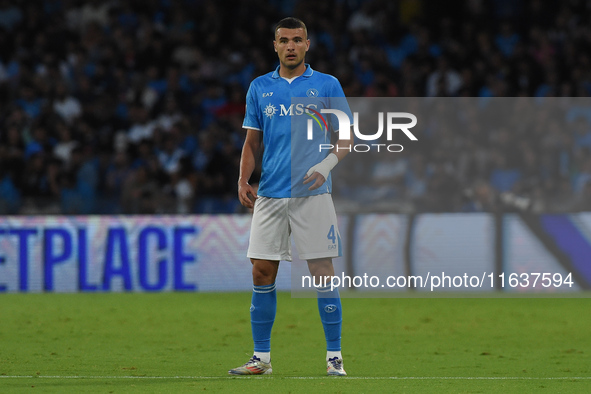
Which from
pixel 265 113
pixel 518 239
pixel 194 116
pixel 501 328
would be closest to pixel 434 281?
pixel 518 239

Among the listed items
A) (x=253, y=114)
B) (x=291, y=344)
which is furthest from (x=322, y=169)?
(x=291, y=344)

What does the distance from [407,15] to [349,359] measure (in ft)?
32.4

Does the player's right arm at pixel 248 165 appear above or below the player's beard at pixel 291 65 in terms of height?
below

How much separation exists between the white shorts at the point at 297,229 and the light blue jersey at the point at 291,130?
0.18 ft

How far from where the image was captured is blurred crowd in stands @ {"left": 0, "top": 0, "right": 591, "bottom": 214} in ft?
36.1

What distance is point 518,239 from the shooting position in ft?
34.6

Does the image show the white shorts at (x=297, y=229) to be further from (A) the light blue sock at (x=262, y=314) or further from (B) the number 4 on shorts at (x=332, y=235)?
(A) the light blue sock at (x=262, y=314)

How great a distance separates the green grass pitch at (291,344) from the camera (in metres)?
5.12

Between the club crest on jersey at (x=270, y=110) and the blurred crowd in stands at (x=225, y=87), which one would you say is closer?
the club crest on jersey at (x=270, y=110)

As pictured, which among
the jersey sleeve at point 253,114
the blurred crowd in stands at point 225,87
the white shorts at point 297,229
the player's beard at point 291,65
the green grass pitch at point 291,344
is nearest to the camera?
the green grass pitch at point 291,344

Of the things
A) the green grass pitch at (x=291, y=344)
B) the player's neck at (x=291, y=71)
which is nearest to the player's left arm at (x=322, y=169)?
the player's neck at (x=291, y=71)

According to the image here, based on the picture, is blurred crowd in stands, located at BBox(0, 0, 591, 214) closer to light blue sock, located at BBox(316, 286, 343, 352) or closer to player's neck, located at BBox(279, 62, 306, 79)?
player's neck, located at BBox(279, 62, 306, 79)

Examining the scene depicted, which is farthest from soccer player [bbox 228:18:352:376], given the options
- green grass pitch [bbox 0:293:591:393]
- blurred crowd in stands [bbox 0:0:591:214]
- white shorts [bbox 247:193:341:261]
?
blurred crowd in stands [bbox 0:0:591:214]

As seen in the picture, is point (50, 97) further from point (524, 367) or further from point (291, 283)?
point (524, 367)
